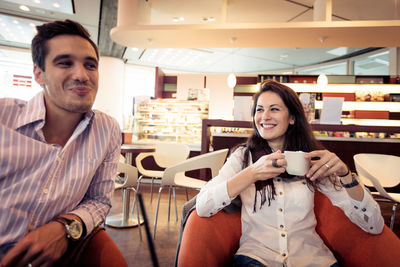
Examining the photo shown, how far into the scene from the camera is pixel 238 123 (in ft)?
12.2

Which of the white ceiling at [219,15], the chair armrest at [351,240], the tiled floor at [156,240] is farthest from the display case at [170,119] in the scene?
the chair armrest at [351,240]

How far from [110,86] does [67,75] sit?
7.93 m

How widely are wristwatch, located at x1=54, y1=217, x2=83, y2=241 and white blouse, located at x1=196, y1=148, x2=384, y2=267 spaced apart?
50 centimetres

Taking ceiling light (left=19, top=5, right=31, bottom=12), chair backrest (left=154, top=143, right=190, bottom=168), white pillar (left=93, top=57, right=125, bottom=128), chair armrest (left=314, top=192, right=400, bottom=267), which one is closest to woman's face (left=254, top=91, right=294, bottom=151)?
chair armrest (left=314, top=192, right=400, bottom=267)

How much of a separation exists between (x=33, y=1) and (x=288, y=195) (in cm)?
650

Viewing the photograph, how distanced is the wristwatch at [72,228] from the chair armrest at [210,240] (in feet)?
1.33

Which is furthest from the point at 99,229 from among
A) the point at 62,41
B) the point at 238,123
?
the point at 238,123

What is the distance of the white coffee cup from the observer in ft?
3.45

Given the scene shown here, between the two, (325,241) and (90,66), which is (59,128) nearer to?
(90,66)

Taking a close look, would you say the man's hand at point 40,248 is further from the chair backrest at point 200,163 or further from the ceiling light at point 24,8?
the ceiling light at point 24,8

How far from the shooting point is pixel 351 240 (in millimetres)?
1218

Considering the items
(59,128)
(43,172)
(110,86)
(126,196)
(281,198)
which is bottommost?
(126,196)

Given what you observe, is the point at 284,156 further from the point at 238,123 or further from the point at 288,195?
the point at 238,123

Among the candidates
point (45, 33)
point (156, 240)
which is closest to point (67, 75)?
point (45, 33)
